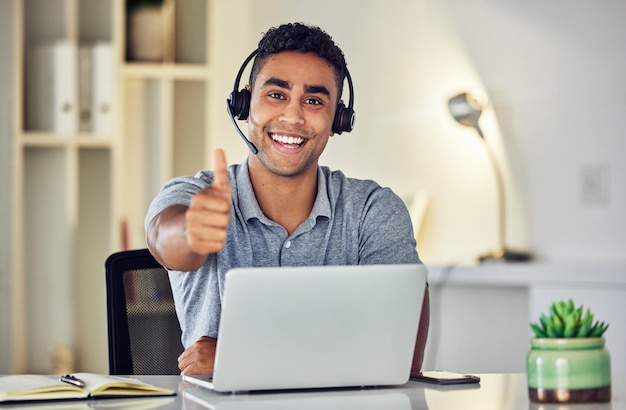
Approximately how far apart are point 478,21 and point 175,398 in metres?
2.15

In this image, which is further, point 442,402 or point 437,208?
point 437,208

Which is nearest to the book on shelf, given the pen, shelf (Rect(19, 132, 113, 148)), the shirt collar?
the pen

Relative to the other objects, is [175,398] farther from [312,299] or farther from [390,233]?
[390,233]

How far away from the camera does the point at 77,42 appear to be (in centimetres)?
387

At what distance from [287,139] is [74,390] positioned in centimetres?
83

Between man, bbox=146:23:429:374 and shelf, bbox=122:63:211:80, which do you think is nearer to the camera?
man, bbox=146:23:429:374

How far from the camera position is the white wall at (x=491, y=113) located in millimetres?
2824

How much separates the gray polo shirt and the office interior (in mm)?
892

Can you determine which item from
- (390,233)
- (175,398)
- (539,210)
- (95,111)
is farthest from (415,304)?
(95,111)

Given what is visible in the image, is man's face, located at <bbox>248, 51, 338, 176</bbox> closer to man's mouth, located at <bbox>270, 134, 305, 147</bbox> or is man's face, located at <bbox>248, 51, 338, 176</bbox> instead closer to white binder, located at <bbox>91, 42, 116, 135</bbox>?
man's mouth, located at <bbox>270, 134, 305, 147</bbox>

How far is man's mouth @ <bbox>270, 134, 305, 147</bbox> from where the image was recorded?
204cm

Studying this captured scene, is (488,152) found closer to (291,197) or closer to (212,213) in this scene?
(291,197)

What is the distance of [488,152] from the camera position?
10.3 feet

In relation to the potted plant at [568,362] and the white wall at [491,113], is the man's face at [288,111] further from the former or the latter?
the white wall at [491,113]
